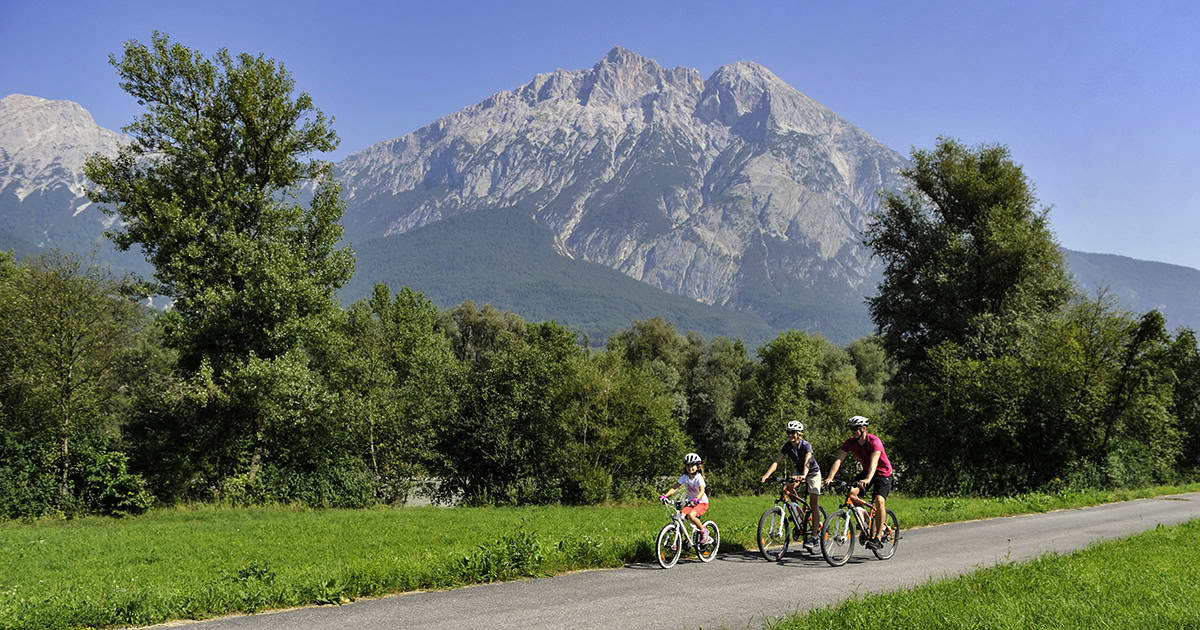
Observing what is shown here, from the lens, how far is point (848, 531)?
12.7 metres

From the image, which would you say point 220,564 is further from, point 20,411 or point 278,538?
point 20,411

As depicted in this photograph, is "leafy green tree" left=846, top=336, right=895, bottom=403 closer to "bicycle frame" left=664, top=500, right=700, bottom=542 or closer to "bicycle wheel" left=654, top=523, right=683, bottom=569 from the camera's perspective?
"bicycle frame" left=664, top=500, right=700, bottom=542

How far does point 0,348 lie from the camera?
2738 centimetres

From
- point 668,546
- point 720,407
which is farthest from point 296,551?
point 720,407

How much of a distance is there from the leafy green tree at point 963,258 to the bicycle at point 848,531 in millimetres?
25612

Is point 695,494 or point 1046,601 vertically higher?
point 695,494

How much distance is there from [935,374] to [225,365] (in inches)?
1292

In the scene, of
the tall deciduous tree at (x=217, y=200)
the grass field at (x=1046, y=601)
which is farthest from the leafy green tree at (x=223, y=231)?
the grass field at (x=1046, y=601)

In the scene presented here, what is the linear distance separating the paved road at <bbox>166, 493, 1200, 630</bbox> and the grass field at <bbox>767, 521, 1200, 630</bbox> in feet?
2.87

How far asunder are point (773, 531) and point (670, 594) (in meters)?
3.79

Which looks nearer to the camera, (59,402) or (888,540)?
(888,540)

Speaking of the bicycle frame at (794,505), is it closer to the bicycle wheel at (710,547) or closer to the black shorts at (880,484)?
the black shorts at (880,484)

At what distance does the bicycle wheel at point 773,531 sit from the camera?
13055 mm

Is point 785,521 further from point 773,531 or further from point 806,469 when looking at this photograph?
point 806,469
